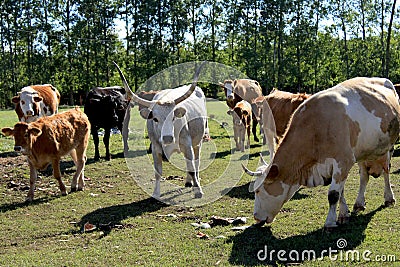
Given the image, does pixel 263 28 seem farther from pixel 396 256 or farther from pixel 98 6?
pixel 396 256

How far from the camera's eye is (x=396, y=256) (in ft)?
17.6

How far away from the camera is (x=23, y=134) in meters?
9.02

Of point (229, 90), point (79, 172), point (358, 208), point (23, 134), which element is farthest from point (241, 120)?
point (358, 208)

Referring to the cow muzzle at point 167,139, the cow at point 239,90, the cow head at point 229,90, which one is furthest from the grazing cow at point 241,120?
the cow muzzle at point 167,139

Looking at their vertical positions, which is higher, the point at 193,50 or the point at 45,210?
the point at 193,50

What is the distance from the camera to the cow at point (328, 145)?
247 inches

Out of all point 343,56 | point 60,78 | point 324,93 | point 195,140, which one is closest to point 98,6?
point 60,78

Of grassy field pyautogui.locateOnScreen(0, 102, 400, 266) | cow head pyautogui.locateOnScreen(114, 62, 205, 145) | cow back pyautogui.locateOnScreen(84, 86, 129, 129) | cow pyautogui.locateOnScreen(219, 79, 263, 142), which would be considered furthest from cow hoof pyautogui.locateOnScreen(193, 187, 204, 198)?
cow pyautogui.locateOnScreen(219, 79, 263, 142)

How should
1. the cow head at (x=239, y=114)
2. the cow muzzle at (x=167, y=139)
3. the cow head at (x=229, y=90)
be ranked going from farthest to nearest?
the cow head at (x=229, y=90)
the cow head at (x=239, y=114)
the cow muzzle at (x=167, y=139)

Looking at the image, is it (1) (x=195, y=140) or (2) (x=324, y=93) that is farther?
(1) (x=195, y=140)

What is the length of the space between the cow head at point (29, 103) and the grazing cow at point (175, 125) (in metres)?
5.55

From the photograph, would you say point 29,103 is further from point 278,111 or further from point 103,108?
point 278,111

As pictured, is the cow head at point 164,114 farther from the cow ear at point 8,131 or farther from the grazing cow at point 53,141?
the cow ear at point 8,131

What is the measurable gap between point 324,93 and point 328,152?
950mm
